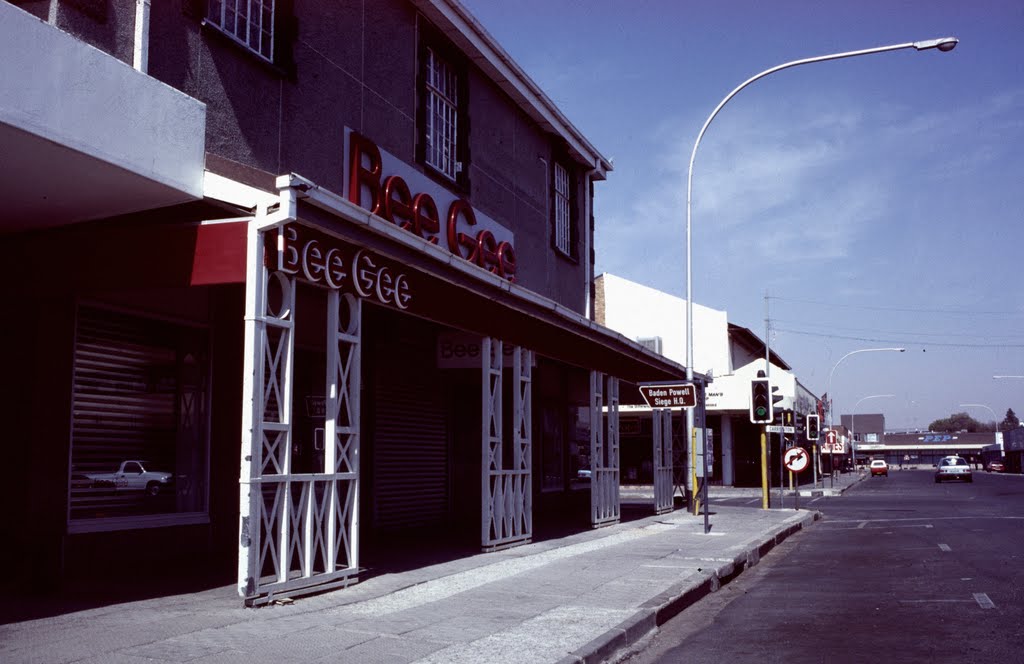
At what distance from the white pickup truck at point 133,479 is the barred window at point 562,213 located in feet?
39.0

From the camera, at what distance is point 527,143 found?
19578 millimetres

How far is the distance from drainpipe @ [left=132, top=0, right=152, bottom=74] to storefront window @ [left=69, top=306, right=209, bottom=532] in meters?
2.70

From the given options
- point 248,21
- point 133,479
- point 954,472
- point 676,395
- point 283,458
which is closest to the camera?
point 283,458

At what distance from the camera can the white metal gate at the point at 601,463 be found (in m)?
18.2

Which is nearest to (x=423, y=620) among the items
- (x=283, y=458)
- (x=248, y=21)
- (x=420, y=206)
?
(x=283, y=458)

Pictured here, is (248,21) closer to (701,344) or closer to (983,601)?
(983,601)

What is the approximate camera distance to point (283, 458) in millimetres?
8898

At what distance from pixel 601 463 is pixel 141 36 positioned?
1241cm

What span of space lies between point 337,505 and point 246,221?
9.87ft

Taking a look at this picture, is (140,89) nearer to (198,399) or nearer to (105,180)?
(105,180)

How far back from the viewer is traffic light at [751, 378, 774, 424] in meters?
19.9

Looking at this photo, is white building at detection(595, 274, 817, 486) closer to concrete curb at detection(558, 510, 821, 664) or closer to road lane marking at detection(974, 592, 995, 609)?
concrete curb at detection(558, 510, 821, 664)

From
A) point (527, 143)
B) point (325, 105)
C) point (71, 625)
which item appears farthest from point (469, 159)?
point (71, 625)

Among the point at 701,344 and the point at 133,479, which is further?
the point at 701,344
